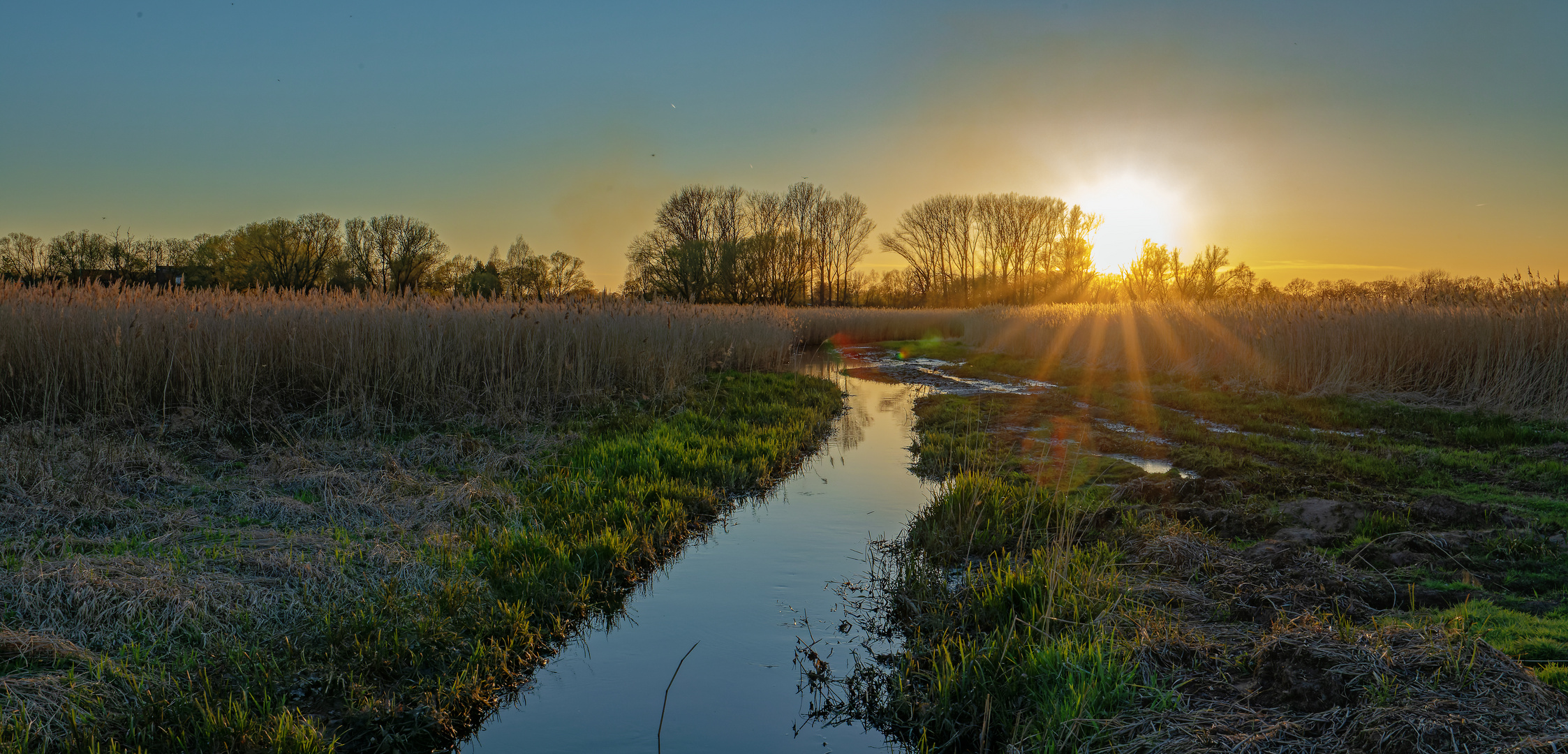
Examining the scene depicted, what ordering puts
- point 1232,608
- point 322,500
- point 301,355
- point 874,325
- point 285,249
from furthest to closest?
point 285,249 < point 874,325 < point 301,355 < point 322,500 < point 1232,608

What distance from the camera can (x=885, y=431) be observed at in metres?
9.85

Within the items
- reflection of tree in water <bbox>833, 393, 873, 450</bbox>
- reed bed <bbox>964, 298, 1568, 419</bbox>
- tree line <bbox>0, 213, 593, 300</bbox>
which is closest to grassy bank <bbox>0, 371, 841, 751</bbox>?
reflection of tree in water <bbox>833, 393, 873, 450</bbox>

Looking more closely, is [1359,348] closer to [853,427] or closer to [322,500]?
[853,427]

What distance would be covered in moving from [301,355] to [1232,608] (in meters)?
8.97

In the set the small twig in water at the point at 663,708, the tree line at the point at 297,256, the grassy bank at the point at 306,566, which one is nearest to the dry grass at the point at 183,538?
the grassy bank at the point at 306,566

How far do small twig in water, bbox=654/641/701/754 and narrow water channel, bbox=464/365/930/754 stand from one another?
13 millimetres

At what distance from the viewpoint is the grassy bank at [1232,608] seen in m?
2.44

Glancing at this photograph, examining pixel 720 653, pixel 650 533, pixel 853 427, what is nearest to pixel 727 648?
pixel 720 653

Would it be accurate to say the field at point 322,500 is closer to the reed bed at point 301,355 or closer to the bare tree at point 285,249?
the reed bed at point 301,355

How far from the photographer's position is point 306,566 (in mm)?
3900

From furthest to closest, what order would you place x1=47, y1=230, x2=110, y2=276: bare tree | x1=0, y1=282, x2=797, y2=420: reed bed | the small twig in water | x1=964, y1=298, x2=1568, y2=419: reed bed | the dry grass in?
x1=47, y1=230, x2=110, y2=276: bare tree → x1=964, y1=298, x2=1568, y2=419: reed bed → x1=0, y1=282, x2=797, y2=420: reed bed → the dry grass → the small twig in water

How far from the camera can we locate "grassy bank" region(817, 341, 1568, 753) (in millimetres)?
2438

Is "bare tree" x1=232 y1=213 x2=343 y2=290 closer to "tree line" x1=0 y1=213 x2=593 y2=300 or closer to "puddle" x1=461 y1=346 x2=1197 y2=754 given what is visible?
"tree line" x1=0 y1=213 x2=593 y2=300

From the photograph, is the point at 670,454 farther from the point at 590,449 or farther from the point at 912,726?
the point at 912,726
